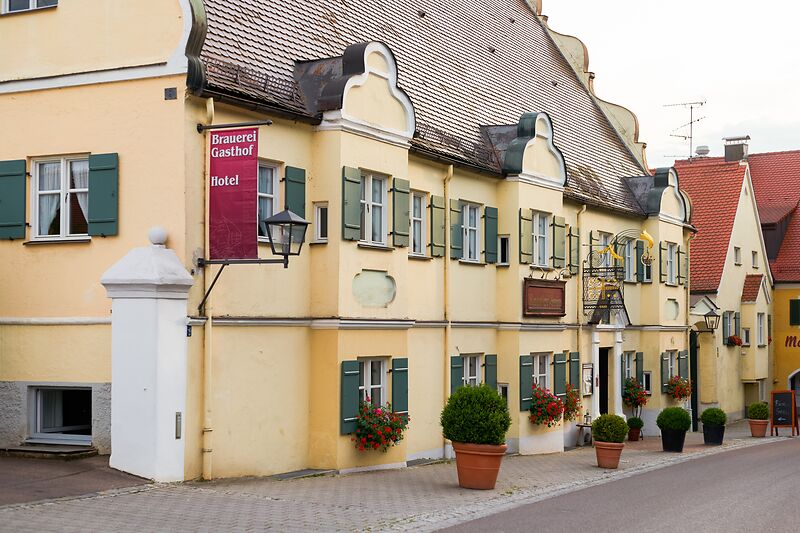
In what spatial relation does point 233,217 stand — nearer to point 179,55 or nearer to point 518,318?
point 179,55

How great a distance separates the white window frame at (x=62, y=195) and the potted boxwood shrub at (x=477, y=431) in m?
6.37

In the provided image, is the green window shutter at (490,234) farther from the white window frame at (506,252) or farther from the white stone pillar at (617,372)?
the white stone pillar at (617,372)

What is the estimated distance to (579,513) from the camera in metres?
15.2

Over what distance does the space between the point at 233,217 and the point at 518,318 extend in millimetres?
11016

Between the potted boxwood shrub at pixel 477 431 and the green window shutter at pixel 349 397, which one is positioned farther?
the green window shutter at pixel 349 397

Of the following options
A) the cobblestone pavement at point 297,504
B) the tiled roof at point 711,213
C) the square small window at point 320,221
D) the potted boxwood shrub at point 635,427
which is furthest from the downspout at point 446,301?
the tiled roof at point 711,213

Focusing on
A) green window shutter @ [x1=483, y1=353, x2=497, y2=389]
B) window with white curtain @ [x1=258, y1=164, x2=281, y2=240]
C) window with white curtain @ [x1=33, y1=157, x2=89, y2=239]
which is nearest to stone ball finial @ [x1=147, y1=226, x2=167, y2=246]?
window with white curtain @ [x1=33, y1=157, x2=89, y2=239]

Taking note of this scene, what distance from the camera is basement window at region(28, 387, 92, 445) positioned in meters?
16.9

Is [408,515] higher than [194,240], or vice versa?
[194,240]

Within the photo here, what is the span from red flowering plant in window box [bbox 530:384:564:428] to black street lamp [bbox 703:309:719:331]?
15.3m

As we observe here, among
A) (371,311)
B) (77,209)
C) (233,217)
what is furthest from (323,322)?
(77,209)

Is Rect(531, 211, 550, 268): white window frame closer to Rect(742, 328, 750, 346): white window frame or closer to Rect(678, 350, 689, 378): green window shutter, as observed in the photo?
Rect(678, 350, 689, 378): green window shutter

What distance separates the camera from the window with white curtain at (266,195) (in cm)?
1758

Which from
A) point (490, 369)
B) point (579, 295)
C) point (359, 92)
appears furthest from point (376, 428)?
point (579, 295)
